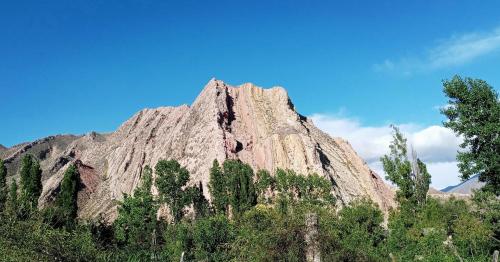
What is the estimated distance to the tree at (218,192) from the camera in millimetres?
64375

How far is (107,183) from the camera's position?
Answer: 355 feet

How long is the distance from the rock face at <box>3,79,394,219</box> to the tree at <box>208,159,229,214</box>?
51.0 ft

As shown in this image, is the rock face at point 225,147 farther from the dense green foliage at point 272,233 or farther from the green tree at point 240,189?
the green tree at point 240,189

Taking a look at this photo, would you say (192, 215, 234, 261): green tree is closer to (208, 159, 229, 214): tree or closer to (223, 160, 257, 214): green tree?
(223, 160, 257, 214): green tree

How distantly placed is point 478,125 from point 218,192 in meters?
45.2

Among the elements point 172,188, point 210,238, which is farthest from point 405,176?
point 172,188

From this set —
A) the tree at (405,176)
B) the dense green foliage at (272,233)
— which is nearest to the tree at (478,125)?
the dense green foliage at (272,233)

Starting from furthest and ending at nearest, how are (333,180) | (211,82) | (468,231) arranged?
1. (211,82)
2. (333,180)
3. (468,231)

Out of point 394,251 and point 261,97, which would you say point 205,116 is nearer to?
point 261,97

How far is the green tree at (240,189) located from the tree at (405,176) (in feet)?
68.9

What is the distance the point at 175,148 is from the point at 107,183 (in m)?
21.1

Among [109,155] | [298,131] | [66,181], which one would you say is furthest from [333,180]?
[109,155]

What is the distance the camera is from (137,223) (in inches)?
2196

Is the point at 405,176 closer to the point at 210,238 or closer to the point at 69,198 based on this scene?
the point at 210,238
